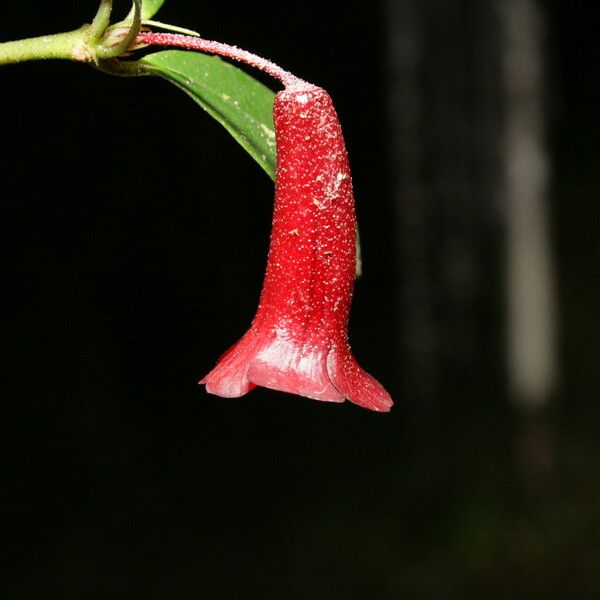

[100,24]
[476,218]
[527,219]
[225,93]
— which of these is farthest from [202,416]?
[100,24]

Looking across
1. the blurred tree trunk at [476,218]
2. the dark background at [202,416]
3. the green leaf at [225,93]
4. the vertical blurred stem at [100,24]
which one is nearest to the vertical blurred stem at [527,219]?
the blurred tree trunk at [476,218]

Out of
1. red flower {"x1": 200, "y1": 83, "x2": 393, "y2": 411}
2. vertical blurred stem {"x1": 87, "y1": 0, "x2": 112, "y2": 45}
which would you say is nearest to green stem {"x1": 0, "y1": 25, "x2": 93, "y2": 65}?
vertical blurred stem {"x1": 87, "y1": 0, "x2": 112, "y2": 45}

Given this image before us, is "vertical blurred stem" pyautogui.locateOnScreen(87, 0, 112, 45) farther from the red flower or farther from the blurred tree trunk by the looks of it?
the blurred tree trunk

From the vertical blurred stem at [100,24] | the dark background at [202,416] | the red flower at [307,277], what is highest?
the vertical blurred stem at [100,24]

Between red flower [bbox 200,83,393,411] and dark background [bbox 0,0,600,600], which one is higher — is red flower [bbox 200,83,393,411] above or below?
above

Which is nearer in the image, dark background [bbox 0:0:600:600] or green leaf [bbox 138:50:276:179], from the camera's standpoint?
green leaf [bbox 138:50:276:179]

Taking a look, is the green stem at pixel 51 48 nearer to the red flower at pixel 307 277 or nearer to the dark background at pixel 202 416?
the red flower at pixel 307 277
